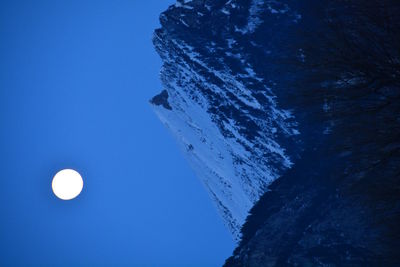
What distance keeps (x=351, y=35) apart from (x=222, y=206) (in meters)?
17.9

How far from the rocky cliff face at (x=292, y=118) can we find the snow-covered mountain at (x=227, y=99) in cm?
7

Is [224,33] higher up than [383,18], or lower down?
higher up

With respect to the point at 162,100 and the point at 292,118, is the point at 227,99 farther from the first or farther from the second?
the point at 162,100

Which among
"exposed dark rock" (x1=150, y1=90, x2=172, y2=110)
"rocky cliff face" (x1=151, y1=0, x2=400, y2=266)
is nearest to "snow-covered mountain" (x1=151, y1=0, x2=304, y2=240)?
"rocky cliff face" (x1=151, y1=0, x2=400, y2=266)

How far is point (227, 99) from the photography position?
1948 centimetres

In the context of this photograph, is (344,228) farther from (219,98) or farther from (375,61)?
(219,98)

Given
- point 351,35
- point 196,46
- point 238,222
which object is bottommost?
point 351,35

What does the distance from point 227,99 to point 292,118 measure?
491cm

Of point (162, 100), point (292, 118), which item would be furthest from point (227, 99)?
point (162, 100)

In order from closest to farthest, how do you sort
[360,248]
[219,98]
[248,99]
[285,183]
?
[360,248] → [285,183] → [248,99] → [219,98]

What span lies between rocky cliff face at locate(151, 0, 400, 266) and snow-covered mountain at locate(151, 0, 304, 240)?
69 mm

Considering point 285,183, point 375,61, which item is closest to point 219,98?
point 285,183

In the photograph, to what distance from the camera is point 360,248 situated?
1064cm

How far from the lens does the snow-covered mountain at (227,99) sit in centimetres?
1684
